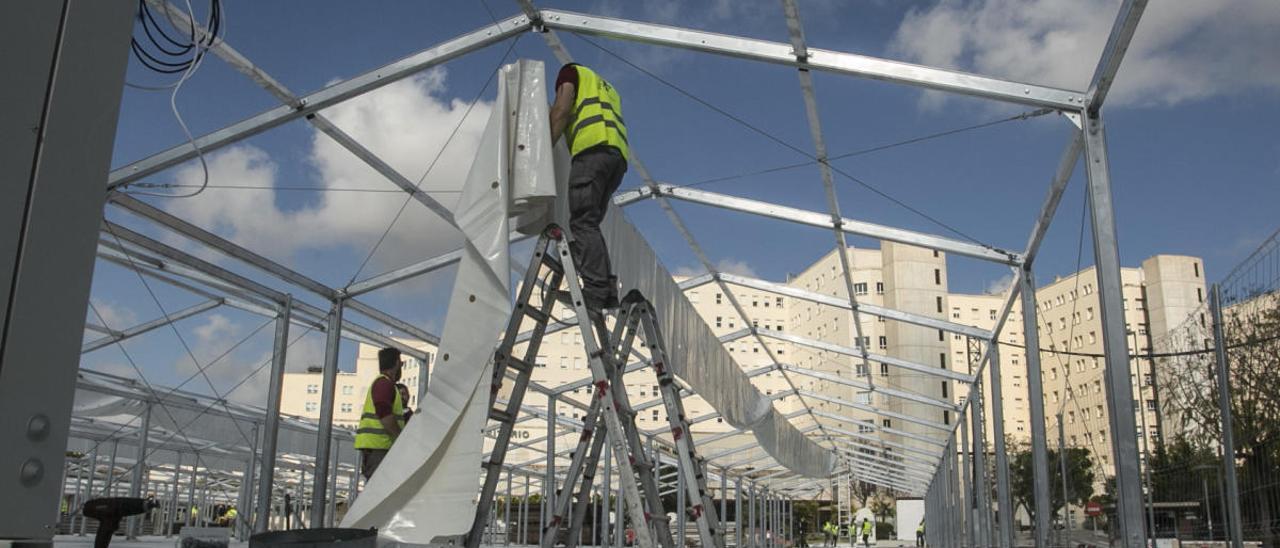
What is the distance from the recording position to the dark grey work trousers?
3459mm

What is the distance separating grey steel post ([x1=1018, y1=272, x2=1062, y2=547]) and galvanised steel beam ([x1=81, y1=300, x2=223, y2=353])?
7831mm

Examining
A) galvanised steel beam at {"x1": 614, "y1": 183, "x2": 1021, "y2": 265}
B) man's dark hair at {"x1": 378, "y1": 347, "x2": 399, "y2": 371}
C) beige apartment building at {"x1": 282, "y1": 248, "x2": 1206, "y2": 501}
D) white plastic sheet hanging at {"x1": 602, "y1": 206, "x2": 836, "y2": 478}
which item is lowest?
man's dark hair at {"x1": 378, "y1": 347, "x2": 399, "y2": 371}

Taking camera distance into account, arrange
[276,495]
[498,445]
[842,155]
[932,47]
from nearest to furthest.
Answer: [498,445] → [932,47] → [842,155] → [276,495]

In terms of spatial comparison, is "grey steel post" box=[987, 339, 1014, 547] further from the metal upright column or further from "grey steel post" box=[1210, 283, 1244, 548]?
"grey steel post" box=[1210, 283, 1244, 548]

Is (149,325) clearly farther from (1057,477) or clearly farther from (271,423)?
(1057,477)

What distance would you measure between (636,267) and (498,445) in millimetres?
2566

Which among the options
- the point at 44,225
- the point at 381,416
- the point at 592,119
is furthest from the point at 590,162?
the point at 381,416

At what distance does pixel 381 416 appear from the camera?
5.70 metres

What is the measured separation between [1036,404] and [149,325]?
362 inches

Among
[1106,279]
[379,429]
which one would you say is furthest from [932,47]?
[379,429]

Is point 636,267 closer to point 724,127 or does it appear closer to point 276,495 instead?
point 724,127

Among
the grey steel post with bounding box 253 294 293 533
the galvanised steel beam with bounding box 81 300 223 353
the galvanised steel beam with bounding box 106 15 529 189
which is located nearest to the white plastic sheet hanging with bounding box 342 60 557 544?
the galvanised steel beam with bounding box 106 15 529 189

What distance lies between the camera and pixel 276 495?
35.0 metres

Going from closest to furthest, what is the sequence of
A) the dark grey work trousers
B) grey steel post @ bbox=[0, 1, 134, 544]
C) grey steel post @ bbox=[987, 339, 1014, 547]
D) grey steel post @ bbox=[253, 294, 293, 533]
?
1. grey steel post @ bbox=[0, 1, 134, 544]
2. the dark grey work trousers
3. grey steel post @ bbox=[253, 294, 293, 533]
4. grey steel post @ bbox=[987, 339, 1014, 547]
